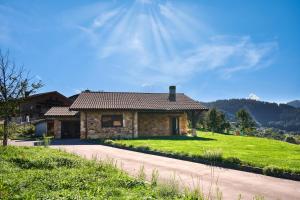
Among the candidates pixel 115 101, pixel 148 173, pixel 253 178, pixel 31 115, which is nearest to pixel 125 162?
pixel 148 173

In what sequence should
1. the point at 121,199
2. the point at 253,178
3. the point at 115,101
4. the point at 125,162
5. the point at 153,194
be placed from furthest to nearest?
the point at 115,101
the point at 125,162
the point at 253,178
the point at 153,194
the point at 121,199

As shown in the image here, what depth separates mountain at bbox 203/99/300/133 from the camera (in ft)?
570

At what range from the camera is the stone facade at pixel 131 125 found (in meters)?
26.1

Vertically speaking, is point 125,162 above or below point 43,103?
below

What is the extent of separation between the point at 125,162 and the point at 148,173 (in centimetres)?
275

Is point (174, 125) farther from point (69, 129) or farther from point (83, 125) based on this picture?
point (69, 129)

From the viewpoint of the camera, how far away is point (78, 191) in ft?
21.0

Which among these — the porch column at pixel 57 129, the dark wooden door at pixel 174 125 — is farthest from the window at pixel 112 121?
the dark wooden door at pixel 174 125

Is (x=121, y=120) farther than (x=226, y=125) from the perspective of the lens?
No

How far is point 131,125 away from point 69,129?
7.50 metres

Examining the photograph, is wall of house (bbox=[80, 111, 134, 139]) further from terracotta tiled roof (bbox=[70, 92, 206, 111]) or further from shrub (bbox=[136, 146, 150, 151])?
shrub (bbox=[136, 146, 150, 151])

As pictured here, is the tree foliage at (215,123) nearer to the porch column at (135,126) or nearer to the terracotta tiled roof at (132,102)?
the terracotta tiled roof at (132,102)

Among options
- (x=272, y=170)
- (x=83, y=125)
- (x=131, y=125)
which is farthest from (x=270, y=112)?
(x=272, y=170)

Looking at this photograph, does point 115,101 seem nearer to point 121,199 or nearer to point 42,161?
point 42,161
